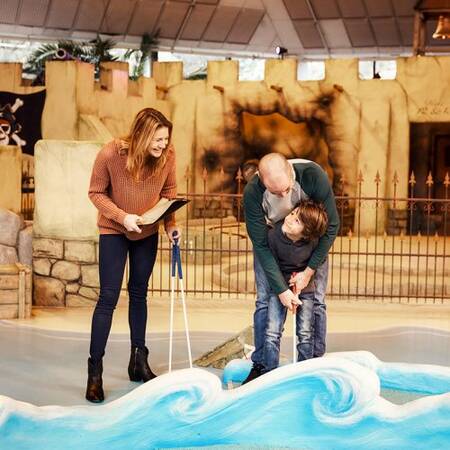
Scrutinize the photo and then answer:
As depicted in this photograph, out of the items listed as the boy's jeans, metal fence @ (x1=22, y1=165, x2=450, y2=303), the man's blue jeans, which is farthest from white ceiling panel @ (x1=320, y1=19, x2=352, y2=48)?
the boy's jeans

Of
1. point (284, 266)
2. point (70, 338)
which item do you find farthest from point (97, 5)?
point (284, 266)

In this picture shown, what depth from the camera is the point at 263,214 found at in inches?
208

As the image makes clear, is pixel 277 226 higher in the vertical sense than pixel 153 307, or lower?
higher

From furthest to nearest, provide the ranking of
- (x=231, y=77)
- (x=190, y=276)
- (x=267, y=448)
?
(x=231, y=77) → (x=190, y=276) → (x=267, y=448)

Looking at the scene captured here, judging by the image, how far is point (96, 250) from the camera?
8688 mm

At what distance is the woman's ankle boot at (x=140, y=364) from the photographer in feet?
19.6

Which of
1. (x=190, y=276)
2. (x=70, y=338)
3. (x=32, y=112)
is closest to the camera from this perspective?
(x=70, y=338)

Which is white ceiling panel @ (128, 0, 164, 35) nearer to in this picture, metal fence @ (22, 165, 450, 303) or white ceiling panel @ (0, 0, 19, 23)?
white ceiling panel @ (0, 0, 19, 23)

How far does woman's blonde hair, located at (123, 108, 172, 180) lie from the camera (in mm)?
5285

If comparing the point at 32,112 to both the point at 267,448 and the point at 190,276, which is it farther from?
the point at 267,448

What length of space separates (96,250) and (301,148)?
9467 millimetres

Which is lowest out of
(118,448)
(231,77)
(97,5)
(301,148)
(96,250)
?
(118,448)

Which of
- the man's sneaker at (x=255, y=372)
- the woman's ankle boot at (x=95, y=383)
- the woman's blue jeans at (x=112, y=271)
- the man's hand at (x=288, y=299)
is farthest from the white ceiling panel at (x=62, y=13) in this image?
the man's hand at (x=288, y=299)

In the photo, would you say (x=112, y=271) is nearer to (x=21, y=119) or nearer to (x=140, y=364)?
(x=140, y=364)
